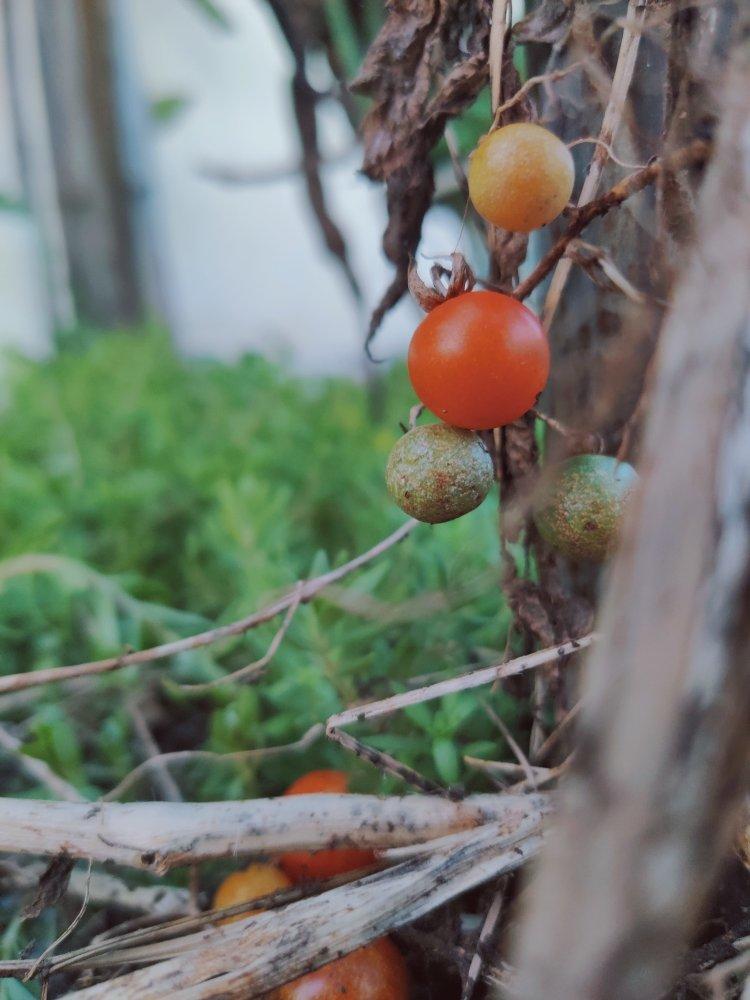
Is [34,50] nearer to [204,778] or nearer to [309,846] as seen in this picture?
[204,778]

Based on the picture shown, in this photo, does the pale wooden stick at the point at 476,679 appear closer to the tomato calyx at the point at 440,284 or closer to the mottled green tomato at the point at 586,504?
the mottled green tomato at the point at 586,504

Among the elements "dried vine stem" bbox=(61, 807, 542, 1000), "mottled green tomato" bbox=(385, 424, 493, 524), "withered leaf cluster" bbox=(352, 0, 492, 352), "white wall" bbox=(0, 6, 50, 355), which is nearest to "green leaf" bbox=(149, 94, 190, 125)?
"white wall" bbox=(0, 6, 50, 355)

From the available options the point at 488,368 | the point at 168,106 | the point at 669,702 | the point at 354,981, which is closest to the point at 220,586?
the point at 354,981

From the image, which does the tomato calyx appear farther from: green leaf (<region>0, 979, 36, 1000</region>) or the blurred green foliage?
green leaf (<region>0, 979, 36, 1000</region>)

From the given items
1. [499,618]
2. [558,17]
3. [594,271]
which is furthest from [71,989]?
[558,17]

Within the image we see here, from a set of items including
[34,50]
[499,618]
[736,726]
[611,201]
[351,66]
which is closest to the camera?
[736,726]

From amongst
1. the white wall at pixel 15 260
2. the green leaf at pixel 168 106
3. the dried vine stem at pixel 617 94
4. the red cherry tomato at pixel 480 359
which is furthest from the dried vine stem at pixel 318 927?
the green leaf at pixel 168 106
